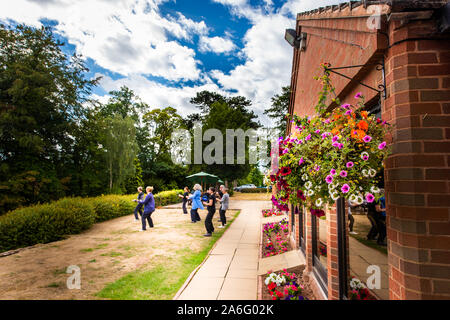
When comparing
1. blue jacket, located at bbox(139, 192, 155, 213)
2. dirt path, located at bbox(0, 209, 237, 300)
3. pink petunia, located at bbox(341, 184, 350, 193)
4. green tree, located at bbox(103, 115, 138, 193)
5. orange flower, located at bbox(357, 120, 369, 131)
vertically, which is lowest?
dirt path, located at bbox(0, 209, 237, 300)

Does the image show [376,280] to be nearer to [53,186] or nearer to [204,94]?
[53,186]

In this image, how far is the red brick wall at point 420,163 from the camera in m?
1.82

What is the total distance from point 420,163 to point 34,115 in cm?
2164

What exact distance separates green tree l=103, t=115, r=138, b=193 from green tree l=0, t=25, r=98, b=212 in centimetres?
479

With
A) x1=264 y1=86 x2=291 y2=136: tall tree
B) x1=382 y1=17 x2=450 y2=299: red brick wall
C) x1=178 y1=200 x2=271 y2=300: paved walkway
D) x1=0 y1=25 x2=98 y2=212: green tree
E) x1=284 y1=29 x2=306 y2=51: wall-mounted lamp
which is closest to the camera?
x1=382 y1=17 x2=450 y2=299: red brick wall

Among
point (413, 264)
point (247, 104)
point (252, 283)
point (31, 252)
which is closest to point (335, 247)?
point (413, 264)

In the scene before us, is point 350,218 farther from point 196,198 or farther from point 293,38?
point 196,198

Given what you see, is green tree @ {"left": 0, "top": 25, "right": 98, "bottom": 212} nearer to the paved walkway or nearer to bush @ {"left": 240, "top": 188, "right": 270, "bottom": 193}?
the paved walkway

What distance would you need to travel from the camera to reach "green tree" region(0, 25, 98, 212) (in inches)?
571

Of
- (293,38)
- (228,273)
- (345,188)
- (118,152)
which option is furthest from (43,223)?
(118,152)

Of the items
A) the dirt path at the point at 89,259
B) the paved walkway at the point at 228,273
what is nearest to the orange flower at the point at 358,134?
the paved walkway at the point at 228,273

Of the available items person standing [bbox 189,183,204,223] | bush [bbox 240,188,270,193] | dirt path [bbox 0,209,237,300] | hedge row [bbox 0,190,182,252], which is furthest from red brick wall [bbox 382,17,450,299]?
bush [bbox 240,188,270,193]

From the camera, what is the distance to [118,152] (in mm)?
24250
